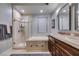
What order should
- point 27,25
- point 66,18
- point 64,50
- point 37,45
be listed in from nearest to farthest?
1. point 64,50
2. point 66,18
3. point 37,45
4. point 27,25

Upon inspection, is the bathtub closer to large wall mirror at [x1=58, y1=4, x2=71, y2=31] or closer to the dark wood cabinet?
large wall mirror at [x1=58, y1=4, x2=71, y2=31]

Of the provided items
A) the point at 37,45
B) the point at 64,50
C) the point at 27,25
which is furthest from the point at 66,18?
the point at 27,25

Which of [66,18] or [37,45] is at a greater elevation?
[66,18]

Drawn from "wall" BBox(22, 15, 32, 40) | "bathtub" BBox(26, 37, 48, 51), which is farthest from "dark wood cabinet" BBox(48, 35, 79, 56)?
"wall" BBox(22, 15, 32, 40)

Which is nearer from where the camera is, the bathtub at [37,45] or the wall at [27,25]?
the bathtub at [37,45]

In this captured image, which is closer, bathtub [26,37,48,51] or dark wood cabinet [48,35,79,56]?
dark wood cabinet [48,35,79,56]

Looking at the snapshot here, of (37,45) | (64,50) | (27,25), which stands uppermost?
(27,25)

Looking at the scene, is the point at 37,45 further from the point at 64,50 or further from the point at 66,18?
the point at 64,50

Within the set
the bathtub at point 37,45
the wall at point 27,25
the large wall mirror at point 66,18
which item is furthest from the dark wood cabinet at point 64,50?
the wall at point 27,25

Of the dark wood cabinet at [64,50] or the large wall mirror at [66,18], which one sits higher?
the large wall mirror at [66,18]

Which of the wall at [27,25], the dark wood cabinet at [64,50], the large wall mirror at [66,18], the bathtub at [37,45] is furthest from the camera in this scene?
the wall at [27,25]

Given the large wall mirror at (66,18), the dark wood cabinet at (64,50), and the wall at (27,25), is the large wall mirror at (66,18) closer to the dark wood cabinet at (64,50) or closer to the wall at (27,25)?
the dark wood cabinet at (64,50)

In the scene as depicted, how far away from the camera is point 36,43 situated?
11.4 ft

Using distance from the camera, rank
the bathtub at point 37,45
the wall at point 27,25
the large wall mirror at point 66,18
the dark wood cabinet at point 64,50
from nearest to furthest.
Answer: the dark wood cabinet at point 64,50, the large wall mirror at point 66,18, the bathtub at point 37,45, the wall at point 27,25
